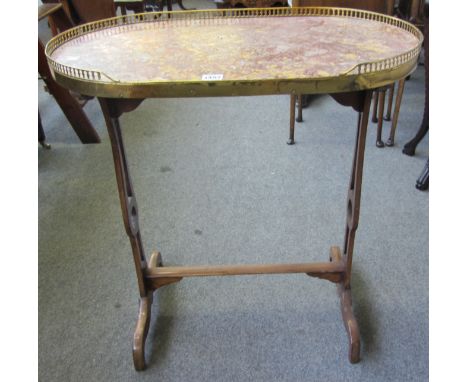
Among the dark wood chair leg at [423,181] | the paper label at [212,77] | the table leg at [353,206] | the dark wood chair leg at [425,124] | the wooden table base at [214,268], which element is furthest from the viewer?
the dark wood chair leg at [425,124]

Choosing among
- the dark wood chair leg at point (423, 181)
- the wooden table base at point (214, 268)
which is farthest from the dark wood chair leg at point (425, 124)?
the wooden table base at point (214, 268)

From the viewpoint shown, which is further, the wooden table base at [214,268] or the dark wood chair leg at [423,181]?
the dark wood chair leg at [423,181]

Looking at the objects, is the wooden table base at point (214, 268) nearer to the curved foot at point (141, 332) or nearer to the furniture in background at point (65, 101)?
the curved foot at point (141, 332)

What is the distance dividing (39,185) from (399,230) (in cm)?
172

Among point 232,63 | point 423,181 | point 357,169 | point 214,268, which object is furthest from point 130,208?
point 423,181

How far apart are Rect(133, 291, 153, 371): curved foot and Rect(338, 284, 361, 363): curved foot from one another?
629mm

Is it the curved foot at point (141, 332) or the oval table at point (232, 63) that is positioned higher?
the oval table at point (232, 63)

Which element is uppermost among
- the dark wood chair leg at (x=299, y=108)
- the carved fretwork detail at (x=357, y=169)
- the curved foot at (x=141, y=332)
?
the carved fretwork detail at (x=357, y=169)

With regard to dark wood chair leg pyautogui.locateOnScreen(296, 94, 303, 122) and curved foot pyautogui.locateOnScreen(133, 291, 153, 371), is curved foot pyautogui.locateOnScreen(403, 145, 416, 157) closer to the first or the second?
dark wood chair leg pyautogui.locateOnScreen(296, 94, 303, 122)

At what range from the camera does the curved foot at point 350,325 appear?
1.36 meters

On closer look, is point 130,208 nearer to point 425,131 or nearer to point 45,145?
point 45,145

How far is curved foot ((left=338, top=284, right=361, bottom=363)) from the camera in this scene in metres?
1.36

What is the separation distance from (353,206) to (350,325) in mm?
373

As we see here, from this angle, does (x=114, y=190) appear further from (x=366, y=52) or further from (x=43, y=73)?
(x=366, y=52)
